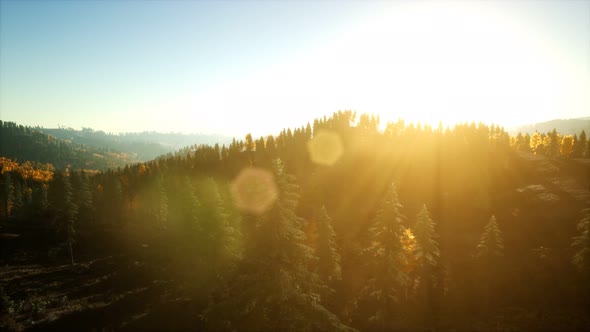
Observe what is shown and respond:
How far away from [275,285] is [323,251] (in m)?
30.9

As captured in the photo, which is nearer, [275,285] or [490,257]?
[275,285]

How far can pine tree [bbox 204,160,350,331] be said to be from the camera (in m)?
11.1

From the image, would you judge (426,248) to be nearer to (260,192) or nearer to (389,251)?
(389,251)

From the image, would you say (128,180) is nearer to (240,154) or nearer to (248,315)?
(240,154)

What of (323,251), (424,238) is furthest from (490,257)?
(323,251)

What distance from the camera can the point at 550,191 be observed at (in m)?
64.8

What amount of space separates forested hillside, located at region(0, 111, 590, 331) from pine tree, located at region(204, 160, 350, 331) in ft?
0.18

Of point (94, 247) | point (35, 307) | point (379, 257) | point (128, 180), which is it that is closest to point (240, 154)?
point (128, 180)

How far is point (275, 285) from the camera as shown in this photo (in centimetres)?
1169

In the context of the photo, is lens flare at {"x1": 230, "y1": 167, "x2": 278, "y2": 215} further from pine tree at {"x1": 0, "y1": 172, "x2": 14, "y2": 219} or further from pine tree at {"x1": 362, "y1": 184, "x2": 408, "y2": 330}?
pine tree at {"x1": 0, "y1": 172, "x2": 14, "y2": 219}

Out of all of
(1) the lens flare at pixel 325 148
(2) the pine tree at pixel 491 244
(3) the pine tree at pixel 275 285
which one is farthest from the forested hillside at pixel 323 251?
(1) the lens flare at pixel 325 148

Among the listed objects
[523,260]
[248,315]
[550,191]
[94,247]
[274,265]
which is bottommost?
[94,247]

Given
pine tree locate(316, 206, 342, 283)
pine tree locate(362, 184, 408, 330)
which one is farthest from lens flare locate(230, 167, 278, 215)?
pine tree locate(316, 206, 342, 283)

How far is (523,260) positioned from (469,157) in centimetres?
5894
